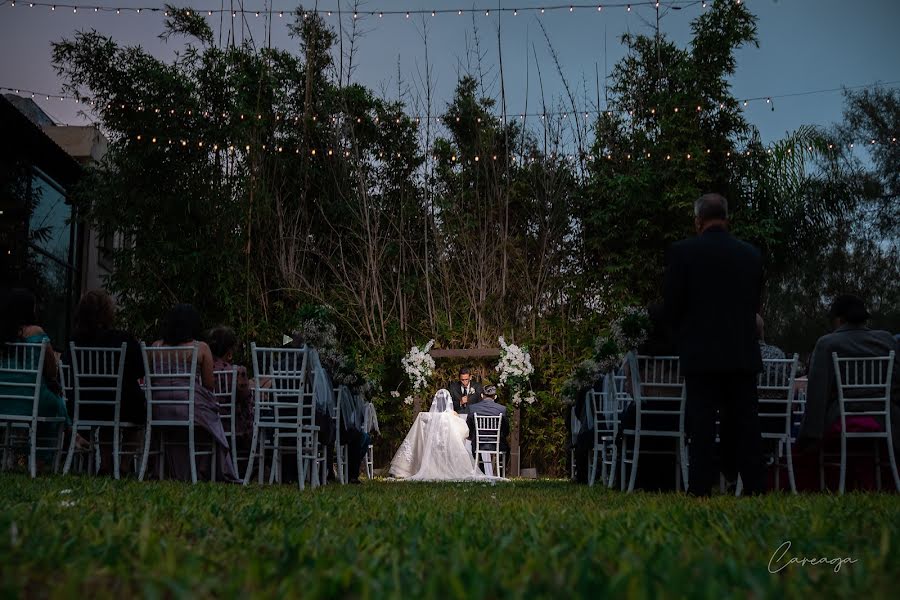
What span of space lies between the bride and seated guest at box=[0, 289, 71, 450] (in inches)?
216

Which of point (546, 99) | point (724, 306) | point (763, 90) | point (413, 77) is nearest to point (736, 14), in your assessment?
point (763, 90)

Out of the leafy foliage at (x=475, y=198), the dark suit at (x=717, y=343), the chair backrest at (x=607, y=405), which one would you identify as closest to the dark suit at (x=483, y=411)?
the leafy foliage at (x=475, y=198)

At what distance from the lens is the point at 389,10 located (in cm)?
1204

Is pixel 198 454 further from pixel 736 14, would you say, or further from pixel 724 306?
pixel 736 14

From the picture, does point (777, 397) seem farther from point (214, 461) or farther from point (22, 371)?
point (22, 371)

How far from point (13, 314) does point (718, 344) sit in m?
4.53

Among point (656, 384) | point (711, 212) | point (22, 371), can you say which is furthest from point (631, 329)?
point (22, 371)

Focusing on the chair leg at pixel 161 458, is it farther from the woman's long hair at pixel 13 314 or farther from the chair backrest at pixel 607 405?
the chair backrest at pixel 607 405

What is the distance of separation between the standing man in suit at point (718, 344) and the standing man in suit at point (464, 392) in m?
7.91

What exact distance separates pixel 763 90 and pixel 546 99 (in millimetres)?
2998

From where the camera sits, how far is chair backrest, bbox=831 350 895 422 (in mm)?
5410

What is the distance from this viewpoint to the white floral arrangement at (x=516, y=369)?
12.1 meters

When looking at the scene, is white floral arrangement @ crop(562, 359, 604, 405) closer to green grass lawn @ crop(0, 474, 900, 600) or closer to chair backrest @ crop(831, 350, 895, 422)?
chair backrest @ crop(831, 350, 895, 422)

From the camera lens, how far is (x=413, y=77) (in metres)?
13.3
